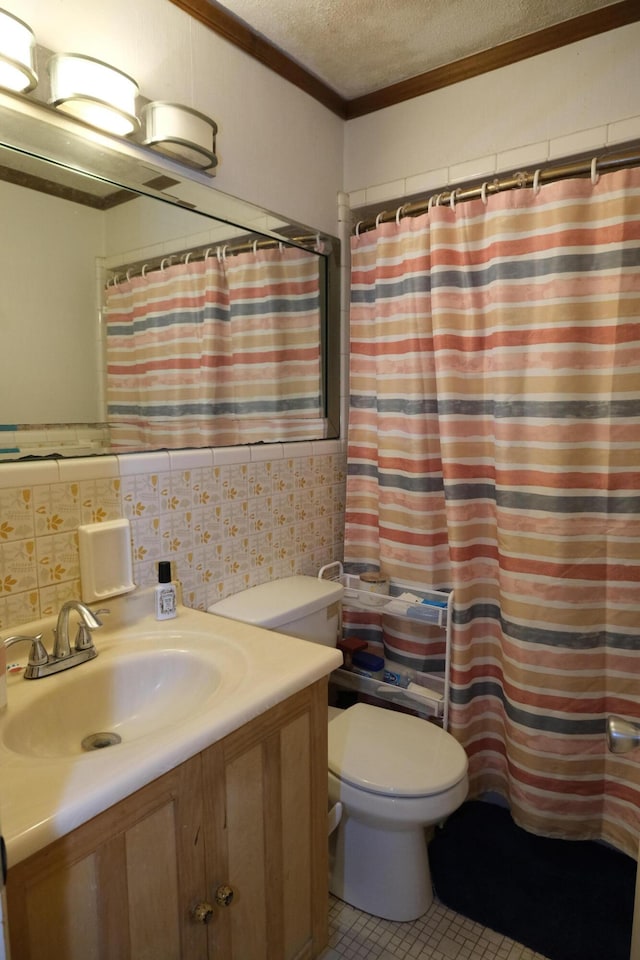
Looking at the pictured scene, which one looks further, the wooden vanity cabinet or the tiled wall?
the tiled wall

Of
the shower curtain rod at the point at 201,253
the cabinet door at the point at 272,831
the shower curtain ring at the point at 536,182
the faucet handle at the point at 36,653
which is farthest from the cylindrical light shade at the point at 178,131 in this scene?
the cabinet door at the point at 272,831

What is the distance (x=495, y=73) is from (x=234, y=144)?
0.83 metres

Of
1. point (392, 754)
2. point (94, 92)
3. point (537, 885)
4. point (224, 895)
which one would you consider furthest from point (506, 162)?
point (537, 885)

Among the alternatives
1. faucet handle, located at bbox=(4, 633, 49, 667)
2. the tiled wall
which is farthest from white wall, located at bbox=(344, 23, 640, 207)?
faucet handle, located at bbox=(4, 633, 49, 667)

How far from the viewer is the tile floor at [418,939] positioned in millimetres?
1396

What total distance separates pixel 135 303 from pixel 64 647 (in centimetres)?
81

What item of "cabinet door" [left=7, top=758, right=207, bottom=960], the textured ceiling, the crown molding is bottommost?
"cabinet door" [left=7, top=758, right=207, bottom=960]

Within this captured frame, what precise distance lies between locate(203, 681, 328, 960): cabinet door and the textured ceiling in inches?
67.9

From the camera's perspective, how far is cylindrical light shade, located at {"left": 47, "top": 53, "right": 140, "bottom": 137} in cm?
113

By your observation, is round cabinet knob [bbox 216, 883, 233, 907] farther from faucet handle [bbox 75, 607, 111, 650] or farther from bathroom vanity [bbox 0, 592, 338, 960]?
faucet handle [bbox 75, 607, 111, 650]

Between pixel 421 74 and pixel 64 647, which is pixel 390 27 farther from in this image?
pixel 64 647

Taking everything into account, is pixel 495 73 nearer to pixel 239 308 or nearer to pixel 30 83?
pixel 239 308

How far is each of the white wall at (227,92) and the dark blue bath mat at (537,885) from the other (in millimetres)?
2034

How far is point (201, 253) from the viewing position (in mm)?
1551
